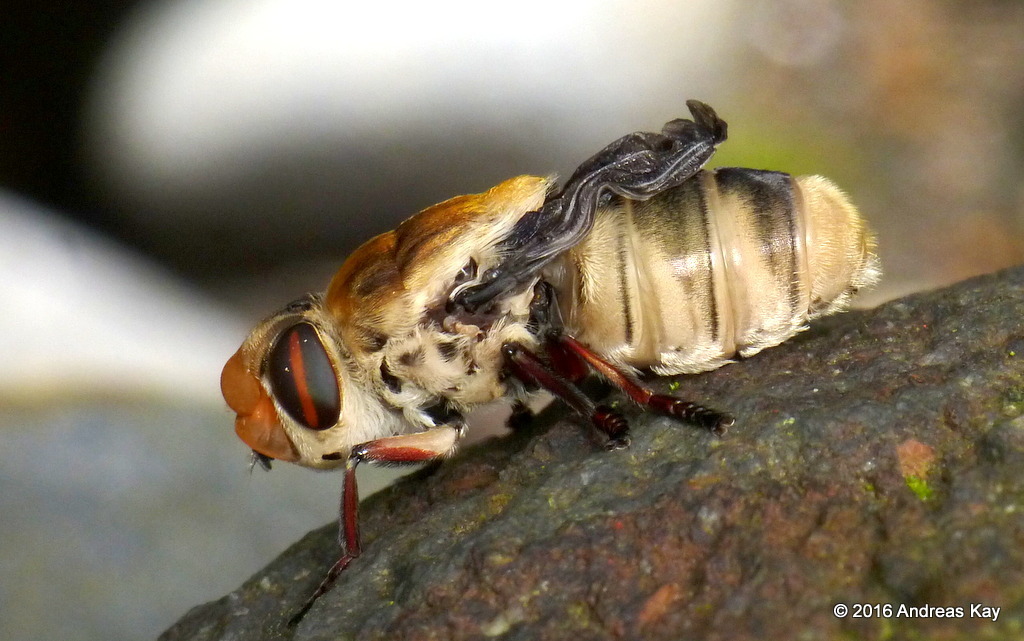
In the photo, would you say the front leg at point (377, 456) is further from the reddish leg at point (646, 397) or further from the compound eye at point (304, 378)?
the reddish leg at point (646, 397)

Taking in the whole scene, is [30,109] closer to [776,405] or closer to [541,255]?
[541,255]

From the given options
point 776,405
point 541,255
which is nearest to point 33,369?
point 541,255

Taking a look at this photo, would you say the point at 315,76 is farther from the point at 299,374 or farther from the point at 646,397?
the point at 646,397

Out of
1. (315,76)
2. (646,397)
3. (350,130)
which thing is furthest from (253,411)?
(315,76)

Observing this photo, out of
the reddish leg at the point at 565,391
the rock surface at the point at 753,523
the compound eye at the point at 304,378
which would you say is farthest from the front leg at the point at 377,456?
the reddish leg at the point at 565,391
